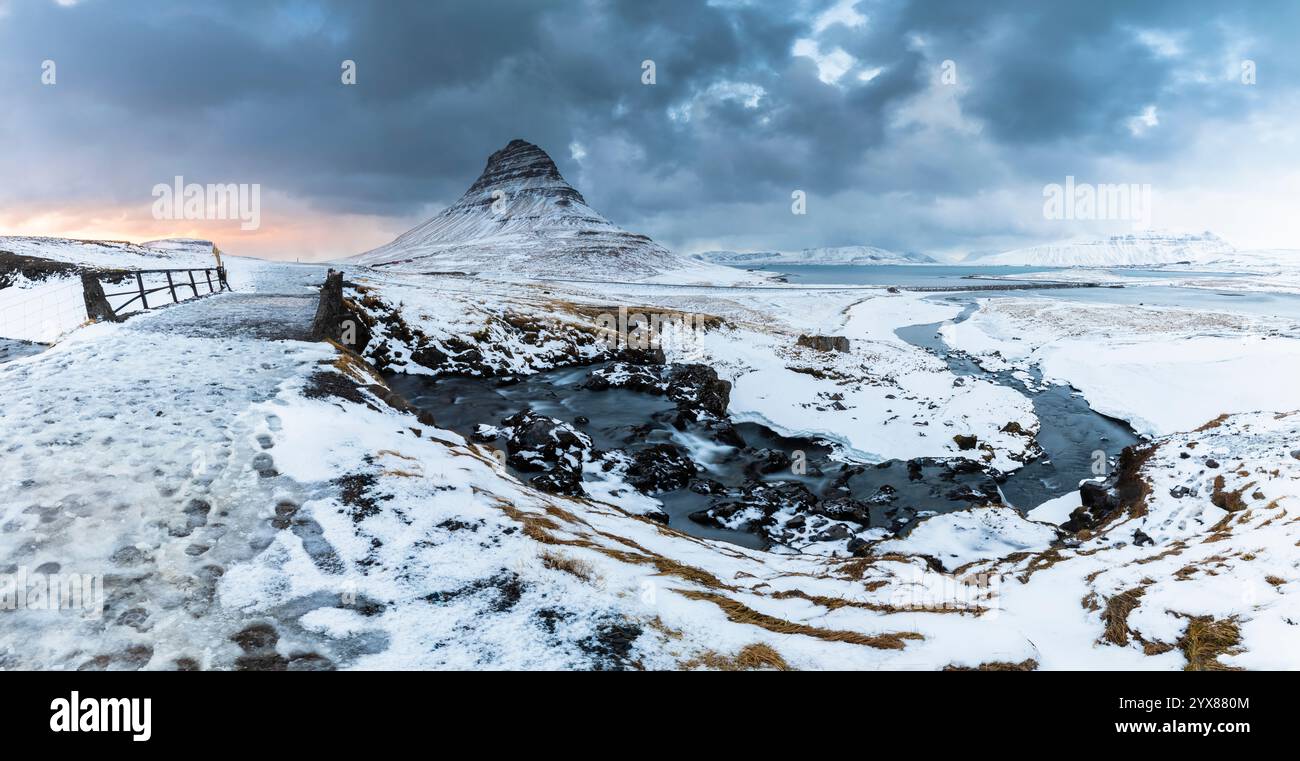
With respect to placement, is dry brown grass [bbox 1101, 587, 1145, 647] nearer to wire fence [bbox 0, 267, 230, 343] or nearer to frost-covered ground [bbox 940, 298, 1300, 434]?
frost-covered ground [bbox 940, 298, 1300, 434]

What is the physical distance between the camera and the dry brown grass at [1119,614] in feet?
21.4

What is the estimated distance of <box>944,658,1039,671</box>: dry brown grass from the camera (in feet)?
17.3

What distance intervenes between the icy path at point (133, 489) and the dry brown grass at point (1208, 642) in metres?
9.81

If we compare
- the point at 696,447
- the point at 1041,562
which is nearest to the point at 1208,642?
the point at 1041,562

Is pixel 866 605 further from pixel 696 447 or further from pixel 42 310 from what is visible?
pixel 42 310

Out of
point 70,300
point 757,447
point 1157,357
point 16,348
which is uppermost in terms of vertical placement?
point 70,300

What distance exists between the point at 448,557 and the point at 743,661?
391 centimetres

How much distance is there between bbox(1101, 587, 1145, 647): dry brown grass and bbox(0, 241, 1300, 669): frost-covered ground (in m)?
0.04

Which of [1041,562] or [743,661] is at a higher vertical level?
[743,661]

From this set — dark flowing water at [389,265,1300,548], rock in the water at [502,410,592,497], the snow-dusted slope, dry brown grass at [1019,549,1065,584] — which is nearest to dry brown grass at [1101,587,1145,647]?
dry brown grass at [1019,549,1065,584]

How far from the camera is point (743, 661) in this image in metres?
5.24

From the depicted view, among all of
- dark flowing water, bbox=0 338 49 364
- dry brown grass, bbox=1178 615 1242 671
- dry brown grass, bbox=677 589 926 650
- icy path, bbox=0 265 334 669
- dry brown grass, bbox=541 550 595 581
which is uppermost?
dark flowing water, bbox=0 338 49 364
